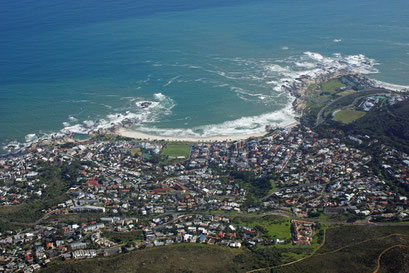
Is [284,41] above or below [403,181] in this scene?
above

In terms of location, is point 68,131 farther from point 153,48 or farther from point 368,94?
point 368,94

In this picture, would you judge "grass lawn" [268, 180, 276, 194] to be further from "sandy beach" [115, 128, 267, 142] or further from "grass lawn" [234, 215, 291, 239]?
"sandy beach" [115, 128, 267, 142]

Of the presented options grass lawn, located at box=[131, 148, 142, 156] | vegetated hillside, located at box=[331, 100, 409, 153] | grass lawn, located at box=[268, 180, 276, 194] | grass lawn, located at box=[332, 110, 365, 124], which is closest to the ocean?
grass lawn, located at box=[131, 148, 142, 156]

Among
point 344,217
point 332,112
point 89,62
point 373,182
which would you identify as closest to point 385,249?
point 344,217

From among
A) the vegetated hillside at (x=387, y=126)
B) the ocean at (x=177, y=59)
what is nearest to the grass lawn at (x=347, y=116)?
the vegetated hillside at (x=387, y=126)

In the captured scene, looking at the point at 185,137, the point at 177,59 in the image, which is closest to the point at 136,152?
the point at 185,137

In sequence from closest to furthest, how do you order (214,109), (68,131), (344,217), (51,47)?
(344,217)
(68,131)
(214,109)
(51,47)
